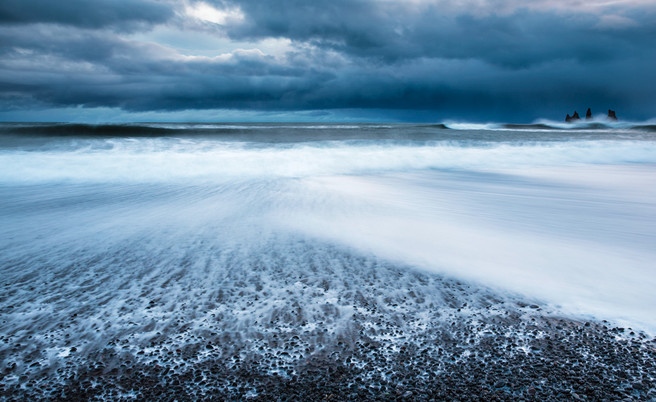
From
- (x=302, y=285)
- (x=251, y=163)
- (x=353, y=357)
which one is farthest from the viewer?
(x=251, y=163)

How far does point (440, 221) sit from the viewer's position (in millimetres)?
3475

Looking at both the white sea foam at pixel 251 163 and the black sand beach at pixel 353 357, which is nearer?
the black sand beach at pixel 353 357

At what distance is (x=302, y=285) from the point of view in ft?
6.88

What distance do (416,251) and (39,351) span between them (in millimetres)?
2093

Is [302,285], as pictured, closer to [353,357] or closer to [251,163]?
[353,357]

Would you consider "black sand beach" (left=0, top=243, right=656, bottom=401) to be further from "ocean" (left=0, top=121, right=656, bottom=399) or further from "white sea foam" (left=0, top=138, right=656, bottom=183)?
"white sea foam" (left=0, top=138, right=656, bottom=183)

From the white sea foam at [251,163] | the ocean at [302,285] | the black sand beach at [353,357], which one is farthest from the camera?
the white sea foam at [251,163]

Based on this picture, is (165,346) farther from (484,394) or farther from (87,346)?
(484,394)

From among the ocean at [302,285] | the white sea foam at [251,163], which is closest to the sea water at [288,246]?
the ocean at [302,285]

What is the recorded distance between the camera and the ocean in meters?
1.40

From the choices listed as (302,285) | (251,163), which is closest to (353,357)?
(302,285)

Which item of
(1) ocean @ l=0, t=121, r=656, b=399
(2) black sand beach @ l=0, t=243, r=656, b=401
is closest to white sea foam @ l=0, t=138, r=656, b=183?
(1) ocean @ l=0, t=121, r=656, b=399

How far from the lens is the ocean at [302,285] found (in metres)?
1.40

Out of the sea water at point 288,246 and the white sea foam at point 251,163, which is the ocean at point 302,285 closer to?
the sea water at point 288,246
